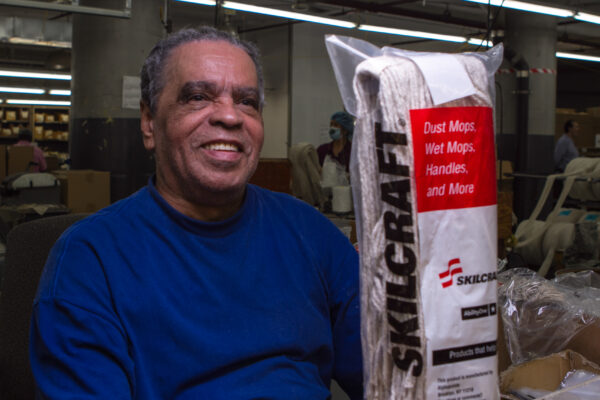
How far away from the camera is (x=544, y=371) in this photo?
1.15 metres

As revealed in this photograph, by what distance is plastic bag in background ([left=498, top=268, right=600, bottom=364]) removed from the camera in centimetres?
127

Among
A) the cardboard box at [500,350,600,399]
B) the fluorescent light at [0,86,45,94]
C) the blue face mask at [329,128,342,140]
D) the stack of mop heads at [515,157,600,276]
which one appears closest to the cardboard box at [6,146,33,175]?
the blue face mask at [329,128,342,140]

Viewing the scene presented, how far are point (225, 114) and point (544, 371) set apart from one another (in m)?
0.73

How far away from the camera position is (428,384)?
78cm

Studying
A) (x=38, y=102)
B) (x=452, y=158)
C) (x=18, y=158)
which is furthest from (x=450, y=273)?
(x=38, y=102)

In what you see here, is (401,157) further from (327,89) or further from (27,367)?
(327,89)

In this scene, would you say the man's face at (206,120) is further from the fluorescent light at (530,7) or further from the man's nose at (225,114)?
the fluorescent light at (530,7)

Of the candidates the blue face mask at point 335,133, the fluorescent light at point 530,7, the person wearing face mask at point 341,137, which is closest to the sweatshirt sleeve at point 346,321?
the person wearing face mask at point 341,137

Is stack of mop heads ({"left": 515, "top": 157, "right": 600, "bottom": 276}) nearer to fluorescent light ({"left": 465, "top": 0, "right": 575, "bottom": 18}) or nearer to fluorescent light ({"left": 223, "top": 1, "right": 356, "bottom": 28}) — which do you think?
fluorescent light ({"left": 465, "top": 0, "right": 575, "bottom": 18})

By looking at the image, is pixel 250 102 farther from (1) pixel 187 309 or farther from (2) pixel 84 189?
(2) pixel 84 189

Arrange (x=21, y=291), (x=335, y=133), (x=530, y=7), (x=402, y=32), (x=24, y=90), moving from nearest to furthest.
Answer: (x=21, y=291) → (x=335, y=133) → (x=530, y=7) → (x=402, y=32) → (x=24, y=90)

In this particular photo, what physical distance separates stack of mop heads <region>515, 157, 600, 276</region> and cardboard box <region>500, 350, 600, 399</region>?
3.78m

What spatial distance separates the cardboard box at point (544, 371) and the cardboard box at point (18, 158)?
7976mm

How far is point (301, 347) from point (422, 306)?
1.32 feet
